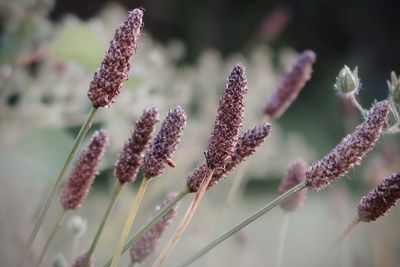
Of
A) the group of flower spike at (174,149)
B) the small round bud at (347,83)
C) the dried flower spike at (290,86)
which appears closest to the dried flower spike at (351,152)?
the group of flower spike at (174,149)

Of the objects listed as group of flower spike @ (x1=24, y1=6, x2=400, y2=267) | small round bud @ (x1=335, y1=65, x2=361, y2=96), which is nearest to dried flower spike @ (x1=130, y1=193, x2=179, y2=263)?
group of flower spike @ (x1=24, y1=6, x2=400, y2=267)

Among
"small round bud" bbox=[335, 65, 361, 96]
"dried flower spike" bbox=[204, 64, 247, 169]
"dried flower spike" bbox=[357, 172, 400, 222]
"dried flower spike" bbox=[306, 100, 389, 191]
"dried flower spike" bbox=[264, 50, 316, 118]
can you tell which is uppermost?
"dried flower spike" bbox=[264, 50, 316, 118]

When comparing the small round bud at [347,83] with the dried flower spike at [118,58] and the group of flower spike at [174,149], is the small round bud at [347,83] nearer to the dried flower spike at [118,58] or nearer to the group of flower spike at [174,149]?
the group of flower spike at [174,149]

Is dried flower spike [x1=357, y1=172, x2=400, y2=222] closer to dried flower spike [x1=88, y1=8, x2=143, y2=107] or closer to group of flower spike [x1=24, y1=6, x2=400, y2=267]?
group of flower spike [x1=24, y1=6, x2=400, y2=267]

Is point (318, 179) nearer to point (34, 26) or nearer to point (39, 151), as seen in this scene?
point (39, 151)

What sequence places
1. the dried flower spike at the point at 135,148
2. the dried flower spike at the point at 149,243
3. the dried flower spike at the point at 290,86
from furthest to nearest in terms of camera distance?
the dried flower spike at the point at 290,86, the dried flower spike at the point at 149,243, the dried flower spike at the point at 135,148

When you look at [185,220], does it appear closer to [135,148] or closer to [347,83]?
[135,148]
